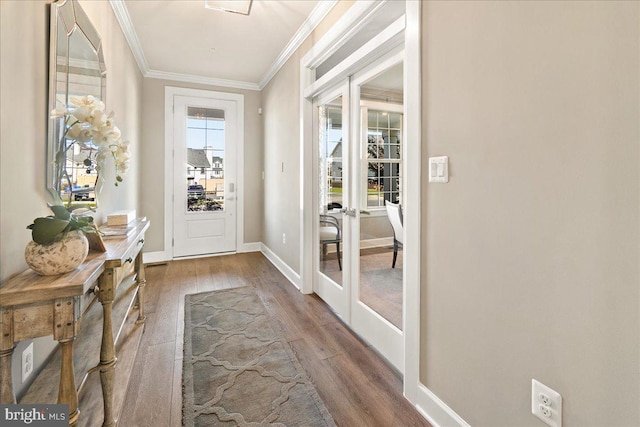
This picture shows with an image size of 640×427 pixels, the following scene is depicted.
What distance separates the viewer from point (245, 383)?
1.79 metres

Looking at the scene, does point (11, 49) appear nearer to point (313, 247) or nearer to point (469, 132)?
point (469, 132)

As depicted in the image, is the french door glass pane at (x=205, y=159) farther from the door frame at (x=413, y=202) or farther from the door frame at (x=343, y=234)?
the door frame at (x=413, y=202)

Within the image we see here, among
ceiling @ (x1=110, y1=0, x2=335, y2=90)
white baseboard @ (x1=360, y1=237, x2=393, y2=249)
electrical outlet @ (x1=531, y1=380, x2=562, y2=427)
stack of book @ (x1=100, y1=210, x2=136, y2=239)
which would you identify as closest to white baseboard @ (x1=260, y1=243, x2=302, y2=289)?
white baseboard @ (x1=360, y1=237, x2=393, y2=249)

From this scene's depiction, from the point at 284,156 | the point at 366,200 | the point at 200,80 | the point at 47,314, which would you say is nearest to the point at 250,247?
the point at 284,156

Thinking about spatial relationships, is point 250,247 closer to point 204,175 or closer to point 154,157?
point 204,175

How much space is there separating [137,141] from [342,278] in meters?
3.16

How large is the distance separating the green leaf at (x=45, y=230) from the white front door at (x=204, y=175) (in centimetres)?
357

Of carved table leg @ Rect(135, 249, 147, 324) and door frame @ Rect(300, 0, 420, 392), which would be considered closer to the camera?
door frame @ Rect(300, 0, 420, 392)

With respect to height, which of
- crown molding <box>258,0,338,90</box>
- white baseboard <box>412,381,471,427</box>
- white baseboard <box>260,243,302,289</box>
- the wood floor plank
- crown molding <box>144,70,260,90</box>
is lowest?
the wood floor plank

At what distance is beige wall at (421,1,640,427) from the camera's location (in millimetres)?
854

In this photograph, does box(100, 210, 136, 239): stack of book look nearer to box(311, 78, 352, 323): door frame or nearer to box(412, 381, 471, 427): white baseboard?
box(311, 78, 352, 323): door frame

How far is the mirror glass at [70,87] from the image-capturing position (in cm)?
152

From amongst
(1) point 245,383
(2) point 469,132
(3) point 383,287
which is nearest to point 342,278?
(3) point 383,287

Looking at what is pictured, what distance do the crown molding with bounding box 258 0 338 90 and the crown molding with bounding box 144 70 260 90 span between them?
661 millimetres
